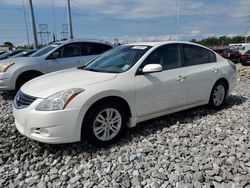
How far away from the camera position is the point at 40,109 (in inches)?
122

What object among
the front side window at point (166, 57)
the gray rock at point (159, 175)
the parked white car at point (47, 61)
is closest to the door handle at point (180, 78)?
the front side window at point (166, 57)

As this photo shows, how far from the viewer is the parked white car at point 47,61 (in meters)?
6.40

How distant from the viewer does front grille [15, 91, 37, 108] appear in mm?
3266

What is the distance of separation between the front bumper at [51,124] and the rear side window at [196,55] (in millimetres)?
2478

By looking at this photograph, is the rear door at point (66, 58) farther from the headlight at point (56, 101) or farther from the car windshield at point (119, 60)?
the headlight at point (56, 101)

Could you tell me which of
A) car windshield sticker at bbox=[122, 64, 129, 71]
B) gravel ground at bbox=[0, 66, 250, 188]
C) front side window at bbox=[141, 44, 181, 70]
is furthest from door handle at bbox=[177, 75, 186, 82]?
car windshield sticker at bbox=[122, 64, 129, 71]

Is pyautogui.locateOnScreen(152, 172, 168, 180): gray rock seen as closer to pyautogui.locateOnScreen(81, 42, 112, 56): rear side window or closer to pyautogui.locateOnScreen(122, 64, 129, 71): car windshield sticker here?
pyautogui.locateOnScreen(122, 64, 129, 71): car windshield sticker

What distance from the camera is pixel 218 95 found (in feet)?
17.1

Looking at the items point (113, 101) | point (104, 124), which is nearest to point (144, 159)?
point (104, 124)

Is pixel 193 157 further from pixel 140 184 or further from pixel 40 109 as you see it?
pixel 40 109

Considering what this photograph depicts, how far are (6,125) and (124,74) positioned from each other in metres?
2.45

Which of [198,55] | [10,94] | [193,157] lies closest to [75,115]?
[193,157]

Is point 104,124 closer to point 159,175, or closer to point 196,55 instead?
point 159,175

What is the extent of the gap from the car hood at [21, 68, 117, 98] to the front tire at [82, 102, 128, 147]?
397mm
